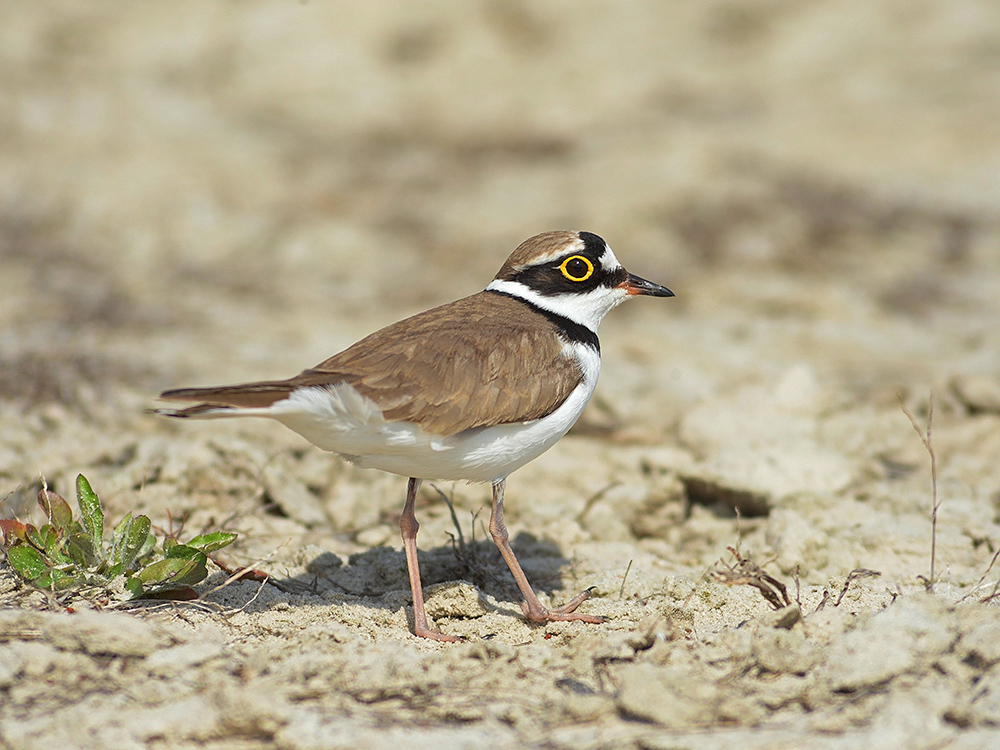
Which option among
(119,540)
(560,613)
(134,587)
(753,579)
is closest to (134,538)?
(119,540)

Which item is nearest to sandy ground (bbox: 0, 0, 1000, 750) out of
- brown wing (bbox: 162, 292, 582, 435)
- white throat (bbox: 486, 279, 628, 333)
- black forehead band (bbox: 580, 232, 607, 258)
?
brown wing (bbox: 162, 292, 582, 435)

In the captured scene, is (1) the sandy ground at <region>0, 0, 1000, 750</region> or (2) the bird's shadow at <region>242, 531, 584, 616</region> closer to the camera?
(1) the sandy ground at <region>0, 0, 1000, 750</region>

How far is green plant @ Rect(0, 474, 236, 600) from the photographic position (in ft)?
11.1

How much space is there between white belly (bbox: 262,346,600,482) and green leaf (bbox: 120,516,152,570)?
0.67 metres

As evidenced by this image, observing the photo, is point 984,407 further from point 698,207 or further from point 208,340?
point 208,340

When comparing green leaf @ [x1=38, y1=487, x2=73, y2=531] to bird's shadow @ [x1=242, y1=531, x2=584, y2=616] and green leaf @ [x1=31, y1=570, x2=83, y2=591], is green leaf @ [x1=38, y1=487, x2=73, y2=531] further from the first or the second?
bird's shadow @ [x1=242, y1=531, x2=584, y2=616]

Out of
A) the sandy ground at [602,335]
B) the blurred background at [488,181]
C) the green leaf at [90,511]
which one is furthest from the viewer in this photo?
the blurred background at [488,181]

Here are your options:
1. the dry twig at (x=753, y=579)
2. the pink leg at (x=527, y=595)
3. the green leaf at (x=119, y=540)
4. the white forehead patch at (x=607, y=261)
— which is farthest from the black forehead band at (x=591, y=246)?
the green leaf at (x=119, y=540)

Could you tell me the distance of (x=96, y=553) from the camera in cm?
348

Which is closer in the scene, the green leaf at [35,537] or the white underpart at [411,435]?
the white underpart at [411,435]

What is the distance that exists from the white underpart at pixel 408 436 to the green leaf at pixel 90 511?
778mm

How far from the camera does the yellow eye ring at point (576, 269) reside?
4.27m

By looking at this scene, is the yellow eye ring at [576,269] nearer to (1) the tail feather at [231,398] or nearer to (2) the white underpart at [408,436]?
(2) the white underpart at [408,436]

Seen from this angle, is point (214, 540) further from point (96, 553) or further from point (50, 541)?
point (50, 541)
